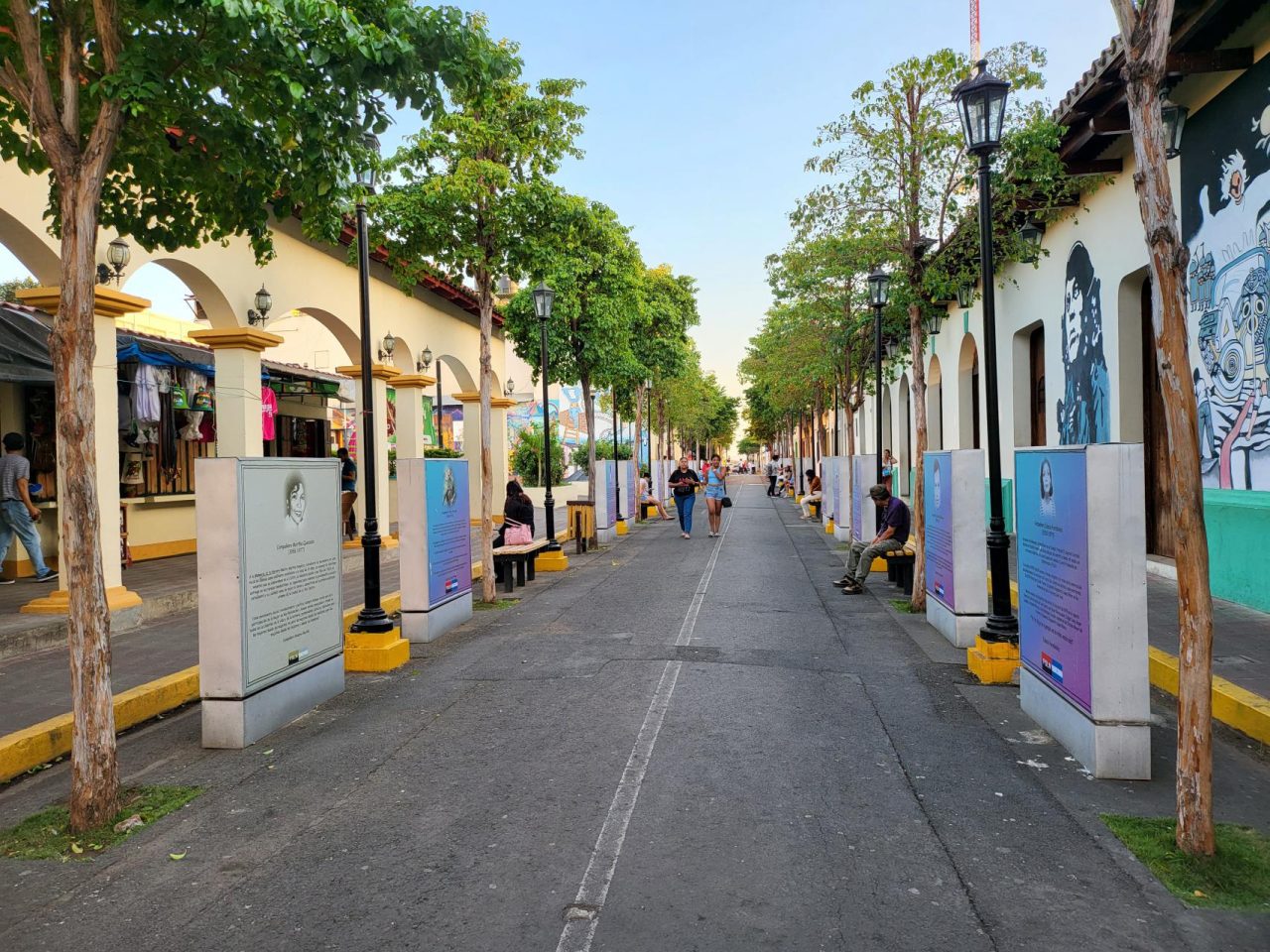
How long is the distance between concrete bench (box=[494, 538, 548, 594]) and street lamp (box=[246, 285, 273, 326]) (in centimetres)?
476

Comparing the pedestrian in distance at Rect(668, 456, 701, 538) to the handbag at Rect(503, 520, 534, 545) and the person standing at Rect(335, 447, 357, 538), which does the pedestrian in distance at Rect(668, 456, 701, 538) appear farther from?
the handbag at Rect(503, 520, 534, 545)

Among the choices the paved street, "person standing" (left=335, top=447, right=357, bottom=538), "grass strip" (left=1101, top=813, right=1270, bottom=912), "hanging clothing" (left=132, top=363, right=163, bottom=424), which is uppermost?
"hanging clothing" (left=132, top=363, right=163, bottom=424)

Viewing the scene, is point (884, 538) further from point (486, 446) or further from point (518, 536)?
point (486, 446)

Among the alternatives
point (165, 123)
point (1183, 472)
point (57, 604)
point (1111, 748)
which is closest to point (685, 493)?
point (57, 604)

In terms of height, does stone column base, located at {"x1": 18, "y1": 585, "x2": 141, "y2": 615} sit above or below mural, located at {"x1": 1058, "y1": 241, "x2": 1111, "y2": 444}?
below

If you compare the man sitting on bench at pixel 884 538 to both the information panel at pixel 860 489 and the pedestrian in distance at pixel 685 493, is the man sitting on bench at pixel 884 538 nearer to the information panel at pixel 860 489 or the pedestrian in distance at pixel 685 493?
the information panel at pixel 860 489

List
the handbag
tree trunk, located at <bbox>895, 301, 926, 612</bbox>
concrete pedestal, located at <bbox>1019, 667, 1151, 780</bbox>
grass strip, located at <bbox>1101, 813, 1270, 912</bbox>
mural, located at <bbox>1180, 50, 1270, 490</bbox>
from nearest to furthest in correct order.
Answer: grass strip, located at <bbox>1101, 813, 1270, 912</bbox> → concrete pedestal, located at <bbox>1019, 667, 1151, 780</bbox> → mural, located at <bbox>1180, 50, 1270, 490</bbox> → tree trunk, located at <bbox>895, 301, 926, 612</bbox> → the handbag

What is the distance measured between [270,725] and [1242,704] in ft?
21.1

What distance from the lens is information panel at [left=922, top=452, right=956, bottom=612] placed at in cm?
855

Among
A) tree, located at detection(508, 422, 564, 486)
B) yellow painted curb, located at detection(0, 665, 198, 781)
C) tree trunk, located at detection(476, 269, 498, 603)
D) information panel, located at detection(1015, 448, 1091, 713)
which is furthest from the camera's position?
tree, located at detection(508, 422, 564, 486)

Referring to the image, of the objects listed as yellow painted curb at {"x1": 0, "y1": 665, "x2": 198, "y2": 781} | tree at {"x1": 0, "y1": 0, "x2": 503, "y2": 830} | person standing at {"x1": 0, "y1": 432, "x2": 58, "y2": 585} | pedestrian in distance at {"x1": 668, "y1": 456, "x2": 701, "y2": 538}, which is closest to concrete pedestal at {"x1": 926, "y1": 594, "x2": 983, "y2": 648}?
tree at {"x1": 0, "y1": 0, "x2": 503, "y2": 830}

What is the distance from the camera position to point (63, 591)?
9367 mm

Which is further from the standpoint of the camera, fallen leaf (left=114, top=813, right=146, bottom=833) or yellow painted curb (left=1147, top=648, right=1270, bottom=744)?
yellow painted curb (left=1147, top=648, right=1270, bottom=744)

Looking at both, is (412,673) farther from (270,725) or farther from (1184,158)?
(1184,158)
